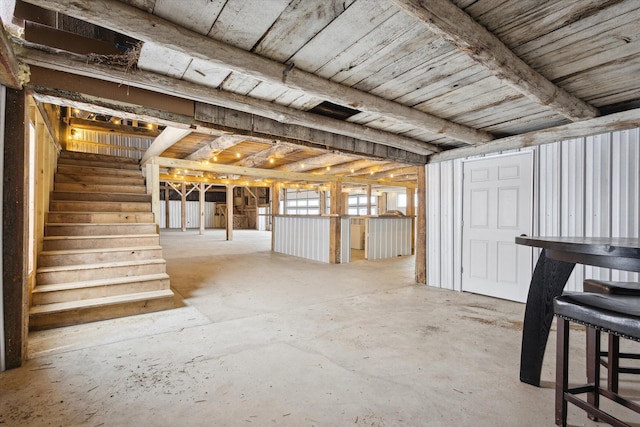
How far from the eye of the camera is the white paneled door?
11.7 ft

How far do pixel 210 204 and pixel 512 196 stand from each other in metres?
19.0

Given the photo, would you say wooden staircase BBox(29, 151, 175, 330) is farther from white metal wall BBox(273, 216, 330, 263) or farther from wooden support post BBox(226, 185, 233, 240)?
wooden support post BBox(226, 185, 233, 240)

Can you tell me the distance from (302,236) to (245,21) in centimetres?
629

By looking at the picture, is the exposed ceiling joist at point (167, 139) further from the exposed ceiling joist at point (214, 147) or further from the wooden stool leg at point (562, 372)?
the wooden stool leg at point (562, 372)

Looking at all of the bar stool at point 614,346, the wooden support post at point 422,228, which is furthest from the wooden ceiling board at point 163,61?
the wooden support post at point 422,228

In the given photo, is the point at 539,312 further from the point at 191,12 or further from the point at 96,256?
the point at 96,256

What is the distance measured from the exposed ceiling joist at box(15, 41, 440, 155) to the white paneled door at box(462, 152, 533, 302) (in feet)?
5.51

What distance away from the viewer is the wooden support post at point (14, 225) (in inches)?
77.6

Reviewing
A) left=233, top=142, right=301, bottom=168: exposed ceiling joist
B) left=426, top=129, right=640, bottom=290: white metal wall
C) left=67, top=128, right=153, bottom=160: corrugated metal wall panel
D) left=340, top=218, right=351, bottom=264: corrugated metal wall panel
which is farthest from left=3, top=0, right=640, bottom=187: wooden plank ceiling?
left=67, top=128, right=153, bottom=160: corrugated metal wall panel

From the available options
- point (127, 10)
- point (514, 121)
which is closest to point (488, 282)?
point (514, 121)

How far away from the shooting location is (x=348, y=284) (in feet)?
15.1

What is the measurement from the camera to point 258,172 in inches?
271

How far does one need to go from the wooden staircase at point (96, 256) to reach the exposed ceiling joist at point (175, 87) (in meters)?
2.15

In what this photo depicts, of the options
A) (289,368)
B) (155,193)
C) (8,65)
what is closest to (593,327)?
(289,368)
